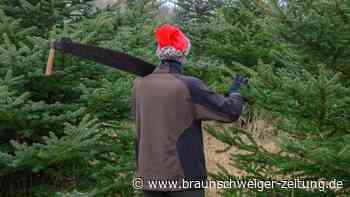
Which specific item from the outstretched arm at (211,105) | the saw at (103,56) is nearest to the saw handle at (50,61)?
the saw at (103,56)

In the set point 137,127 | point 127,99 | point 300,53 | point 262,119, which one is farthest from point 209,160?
point 137,127

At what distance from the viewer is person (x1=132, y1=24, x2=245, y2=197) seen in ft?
10.7

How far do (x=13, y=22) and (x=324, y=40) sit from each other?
2.83m

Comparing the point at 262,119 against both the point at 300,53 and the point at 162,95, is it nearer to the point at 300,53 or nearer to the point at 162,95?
the point at 300,53

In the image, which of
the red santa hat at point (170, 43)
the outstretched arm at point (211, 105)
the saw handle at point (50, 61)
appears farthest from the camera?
the saw handle at point (50, 61)

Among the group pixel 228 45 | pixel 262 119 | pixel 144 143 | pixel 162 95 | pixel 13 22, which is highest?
pixel 228 45

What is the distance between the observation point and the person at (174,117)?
129 inches

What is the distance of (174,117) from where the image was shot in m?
3.28

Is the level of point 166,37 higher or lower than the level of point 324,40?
lower

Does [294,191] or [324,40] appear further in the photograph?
[294,191]

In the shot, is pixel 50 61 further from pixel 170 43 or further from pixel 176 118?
pixel 176 118

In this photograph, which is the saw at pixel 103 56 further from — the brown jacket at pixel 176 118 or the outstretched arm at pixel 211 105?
the outstretched arm at pixel 211 105

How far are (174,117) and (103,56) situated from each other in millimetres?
740

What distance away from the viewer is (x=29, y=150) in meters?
4.19
